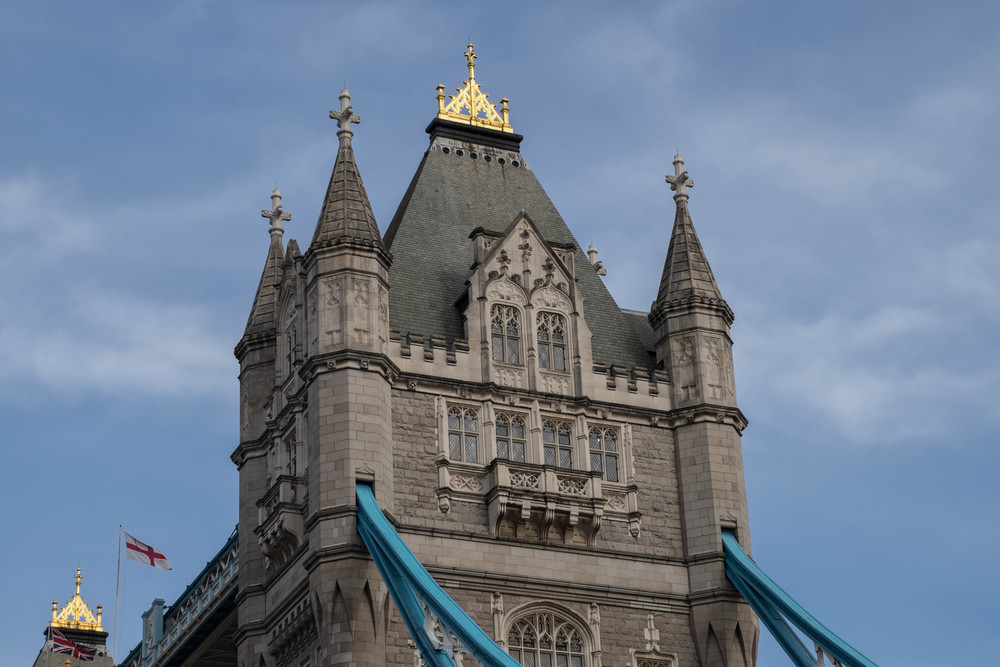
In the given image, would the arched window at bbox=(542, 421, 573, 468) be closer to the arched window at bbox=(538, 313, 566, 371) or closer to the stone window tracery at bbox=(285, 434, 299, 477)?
the arched window at bbox=(538, 313, 566, 371)

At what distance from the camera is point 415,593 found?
44.8 meters

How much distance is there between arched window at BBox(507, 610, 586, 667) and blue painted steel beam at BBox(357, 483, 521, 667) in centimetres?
340

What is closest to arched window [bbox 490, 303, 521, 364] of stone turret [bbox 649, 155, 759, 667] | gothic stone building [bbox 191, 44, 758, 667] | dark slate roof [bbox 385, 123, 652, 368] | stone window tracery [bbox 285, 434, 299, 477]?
gothic stone building [bbox 191, 44, 758, 667]

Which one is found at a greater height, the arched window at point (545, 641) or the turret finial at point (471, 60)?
the turret finial at point (471, 60)

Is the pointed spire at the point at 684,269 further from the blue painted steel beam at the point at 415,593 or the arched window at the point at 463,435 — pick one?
the blue painted steel beam at the point at 415,593

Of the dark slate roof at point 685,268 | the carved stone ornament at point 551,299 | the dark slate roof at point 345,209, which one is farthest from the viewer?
the dark slate roof at point 685,268

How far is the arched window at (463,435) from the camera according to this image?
49562 mm

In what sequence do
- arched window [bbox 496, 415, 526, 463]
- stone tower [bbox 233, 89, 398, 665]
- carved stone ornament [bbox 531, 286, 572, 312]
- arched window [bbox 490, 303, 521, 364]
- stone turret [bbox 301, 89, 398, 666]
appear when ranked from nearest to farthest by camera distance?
stone turret [bbox 301, 89, 398, 666], stone tower [bbox 233, 89, 398, 665], arched window [bbox 496, 415, 526, 463], arched window [bbox 490, 303, 521, 364], carved stone ornament [bbox 531, 286, 572, 312]

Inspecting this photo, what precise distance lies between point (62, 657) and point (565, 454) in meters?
31.8

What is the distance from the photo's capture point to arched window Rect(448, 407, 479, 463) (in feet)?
163

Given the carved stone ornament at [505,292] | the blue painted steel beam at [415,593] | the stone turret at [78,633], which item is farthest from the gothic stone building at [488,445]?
the stone turret at [78,633]

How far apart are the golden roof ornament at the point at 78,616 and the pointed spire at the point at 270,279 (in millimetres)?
27547

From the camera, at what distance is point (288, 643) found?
49.0 meters

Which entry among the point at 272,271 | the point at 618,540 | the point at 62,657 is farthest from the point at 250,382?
the point at 62,657
